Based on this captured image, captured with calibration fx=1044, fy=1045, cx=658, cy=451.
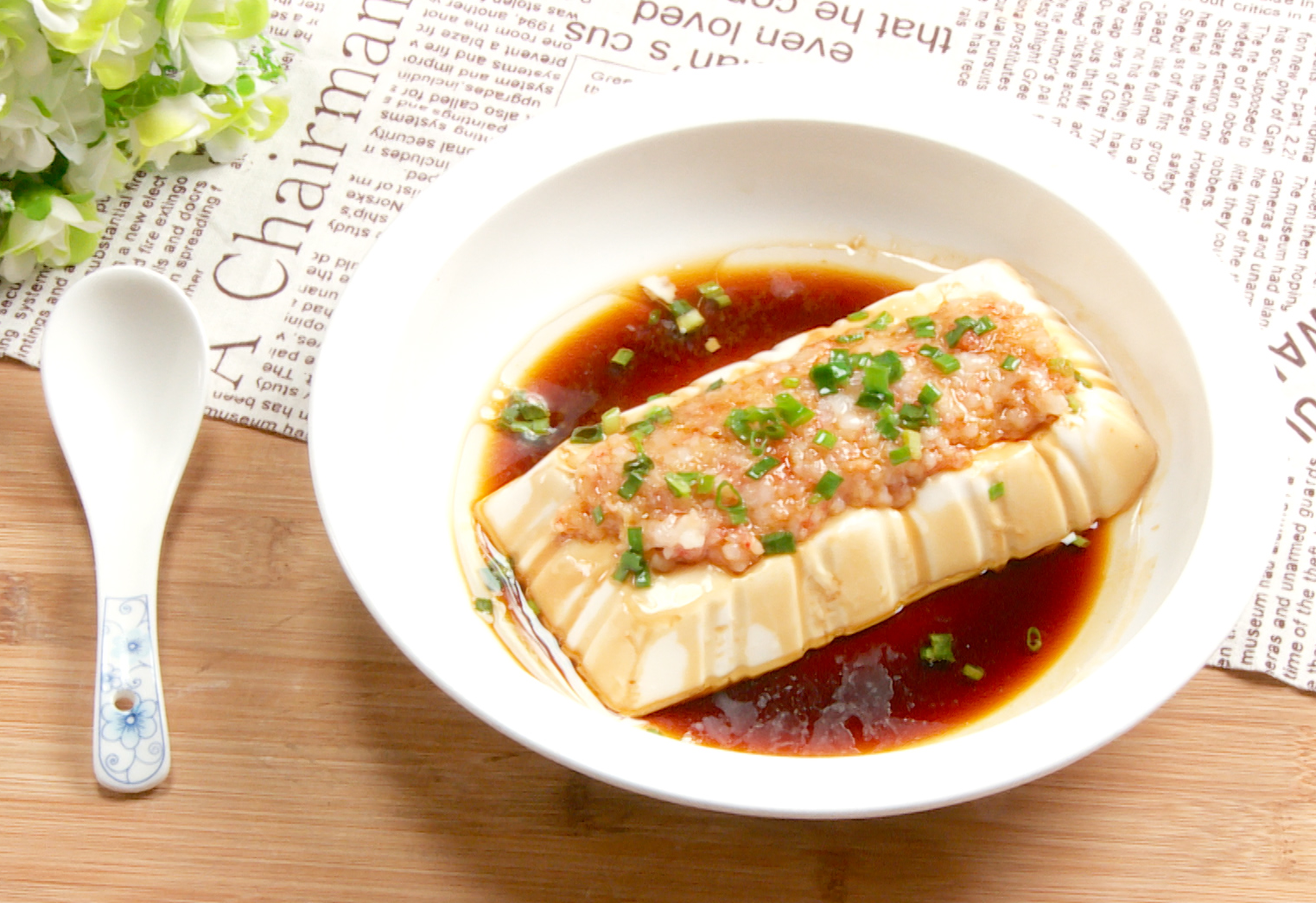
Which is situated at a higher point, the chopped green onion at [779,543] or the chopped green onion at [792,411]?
the chopped green onion at [792,411]

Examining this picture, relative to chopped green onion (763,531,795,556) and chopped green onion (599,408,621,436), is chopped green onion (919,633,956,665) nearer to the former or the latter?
chopped green onion (763,531,795,556)

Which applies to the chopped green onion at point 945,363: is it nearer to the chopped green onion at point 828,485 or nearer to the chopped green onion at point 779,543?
the chopped green onion at point 828,485

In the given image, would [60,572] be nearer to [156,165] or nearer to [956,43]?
[156,165]

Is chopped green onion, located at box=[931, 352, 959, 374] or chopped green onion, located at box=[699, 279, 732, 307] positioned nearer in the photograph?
chopped green onion, located at box=[931, 352, 959, 374]

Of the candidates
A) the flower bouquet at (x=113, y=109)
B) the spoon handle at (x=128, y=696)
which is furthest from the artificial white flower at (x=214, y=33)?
the spoon handle at (x=128, y=696)

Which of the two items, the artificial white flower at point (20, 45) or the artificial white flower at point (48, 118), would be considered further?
the artificial white flower at point (48, 118)

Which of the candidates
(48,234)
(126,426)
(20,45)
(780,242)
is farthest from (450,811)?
(20,45)

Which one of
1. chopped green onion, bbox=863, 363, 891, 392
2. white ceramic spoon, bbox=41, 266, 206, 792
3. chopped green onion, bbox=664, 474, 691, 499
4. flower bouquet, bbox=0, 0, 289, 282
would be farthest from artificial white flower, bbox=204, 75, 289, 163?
chopped green onion, bbox=863, 363, 891, 392
